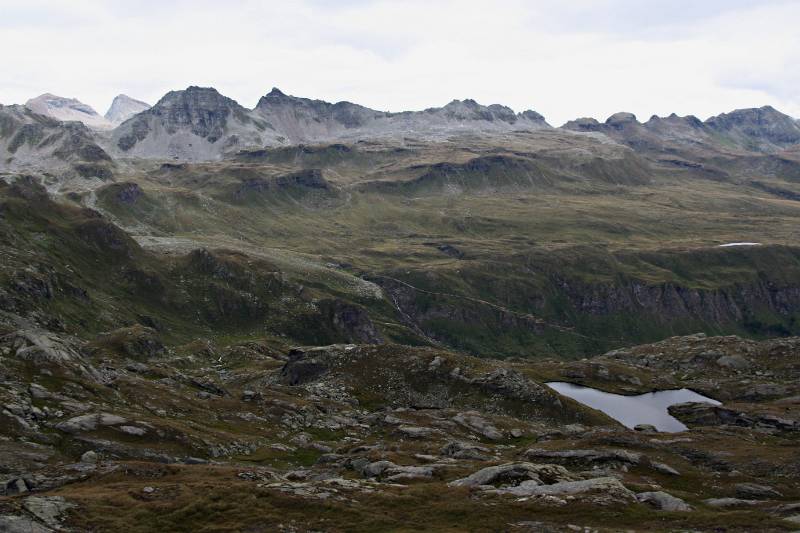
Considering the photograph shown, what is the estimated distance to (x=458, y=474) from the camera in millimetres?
60375

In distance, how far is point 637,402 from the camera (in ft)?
416

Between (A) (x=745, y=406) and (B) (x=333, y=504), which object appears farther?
(A) (x=745, y=406)

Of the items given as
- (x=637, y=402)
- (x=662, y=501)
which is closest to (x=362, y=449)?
(x=662, y=501)

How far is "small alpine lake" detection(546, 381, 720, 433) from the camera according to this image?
117188 mm

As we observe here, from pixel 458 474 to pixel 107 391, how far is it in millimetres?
42454

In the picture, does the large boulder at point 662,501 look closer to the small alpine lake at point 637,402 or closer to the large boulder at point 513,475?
the large boulder at point 513,475

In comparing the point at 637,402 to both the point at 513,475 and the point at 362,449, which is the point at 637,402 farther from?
the point at 513,475

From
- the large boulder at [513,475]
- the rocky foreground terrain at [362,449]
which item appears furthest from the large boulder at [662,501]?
the large boulder at [513,475]

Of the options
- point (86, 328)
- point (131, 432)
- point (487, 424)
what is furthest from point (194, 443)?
point (86, 328)

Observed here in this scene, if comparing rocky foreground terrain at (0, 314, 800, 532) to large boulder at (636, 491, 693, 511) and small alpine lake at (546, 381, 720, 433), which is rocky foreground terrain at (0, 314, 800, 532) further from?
small alpine lake at (546, 381, 720, 433)

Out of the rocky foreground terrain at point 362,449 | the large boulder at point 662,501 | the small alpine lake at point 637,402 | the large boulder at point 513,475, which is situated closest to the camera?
the rocky foreground terrain at point 362,449

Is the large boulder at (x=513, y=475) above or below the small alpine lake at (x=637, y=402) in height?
above

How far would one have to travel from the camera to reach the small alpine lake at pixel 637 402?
117188mm

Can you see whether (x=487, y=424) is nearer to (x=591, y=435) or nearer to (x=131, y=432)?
(x=591, y=435)
